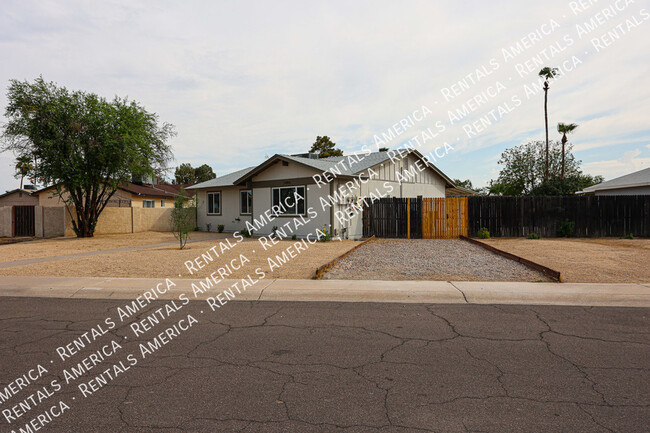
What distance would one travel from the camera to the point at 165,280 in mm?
9492

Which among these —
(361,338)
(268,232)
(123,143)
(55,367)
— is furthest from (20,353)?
(123,143)

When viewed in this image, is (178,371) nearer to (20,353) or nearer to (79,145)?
(20,353)

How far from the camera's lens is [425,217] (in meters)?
19.6

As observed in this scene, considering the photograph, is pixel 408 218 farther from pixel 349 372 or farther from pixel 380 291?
pixel 349 372

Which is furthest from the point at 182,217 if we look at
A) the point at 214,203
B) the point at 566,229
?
the point at 566,229

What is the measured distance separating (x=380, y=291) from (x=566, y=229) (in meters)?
15.4

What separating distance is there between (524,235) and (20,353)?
20.2 meters

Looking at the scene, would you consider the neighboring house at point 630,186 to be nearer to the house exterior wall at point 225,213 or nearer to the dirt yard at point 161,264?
the dirt yard at point 161,264

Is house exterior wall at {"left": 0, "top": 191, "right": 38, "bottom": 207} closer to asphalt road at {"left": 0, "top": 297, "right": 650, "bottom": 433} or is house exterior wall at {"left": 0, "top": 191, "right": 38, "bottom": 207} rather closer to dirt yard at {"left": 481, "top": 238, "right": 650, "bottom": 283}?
asphalt road at {"left": 0, "top": 297, "right": 650, "bottom": 433}

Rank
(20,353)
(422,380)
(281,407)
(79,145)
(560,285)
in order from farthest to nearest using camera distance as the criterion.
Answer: (79,145) < (560,285) < (20,353) < (422,380) < (281,407)

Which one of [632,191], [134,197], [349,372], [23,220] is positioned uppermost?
[134,197]

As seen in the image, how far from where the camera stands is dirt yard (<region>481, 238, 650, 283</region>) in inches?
371

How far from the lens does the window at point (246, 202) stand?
24203 mm

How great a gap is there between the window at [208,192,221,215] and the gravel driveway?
1468 centimetres
